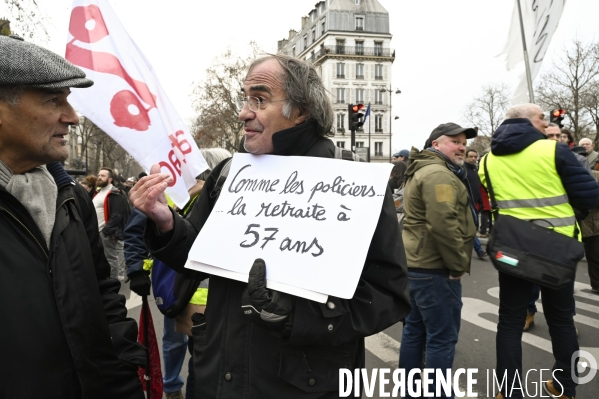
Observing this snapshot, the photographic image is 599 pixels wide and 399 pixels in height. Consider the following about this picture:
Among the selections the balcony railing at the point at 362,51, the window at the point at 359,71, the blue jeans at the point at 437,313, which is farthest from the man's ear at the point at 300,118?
the balcony railing at the point at 362,51

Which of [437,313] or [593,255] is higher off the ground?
[437,313]

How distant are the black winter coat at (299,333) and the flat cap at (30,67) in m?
0.62

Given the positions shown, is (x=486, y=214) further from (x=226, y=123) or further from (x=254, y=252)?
(x=226, y=123)

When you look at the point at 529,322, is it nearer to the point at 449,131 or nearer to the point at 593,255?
the point at 593,255

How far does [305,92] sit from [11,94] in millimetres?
1034

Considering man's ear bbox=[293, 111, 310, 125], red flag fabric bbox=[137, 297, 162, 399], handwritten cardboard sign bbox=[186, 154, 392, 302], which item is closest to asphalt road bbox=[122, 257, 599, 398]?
red flag fabric bbox=[137, 297, 162, 399]

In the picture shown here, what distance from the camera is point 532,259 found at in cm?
297

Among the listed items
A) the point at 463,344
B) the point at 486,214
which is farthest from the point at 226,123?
the point at 463,344

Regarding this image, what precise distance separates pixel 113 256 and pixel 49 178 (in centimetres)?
685

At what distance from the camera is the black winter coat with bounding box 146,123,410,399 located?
4.83ft

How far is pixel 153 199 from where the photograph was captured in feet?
5.45

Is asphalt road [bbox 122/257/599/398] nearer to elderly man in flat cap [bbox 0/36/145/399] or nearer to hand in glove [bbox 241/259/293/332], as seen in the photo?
hand in glove [bbox 241/259/293/332]

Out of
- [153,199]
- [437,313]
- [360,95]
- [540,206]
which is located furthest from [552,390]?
[360,95]

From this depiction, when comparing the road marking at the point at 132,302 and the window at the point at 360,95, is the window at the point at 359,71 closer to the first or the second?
the window at the point at 360,95
